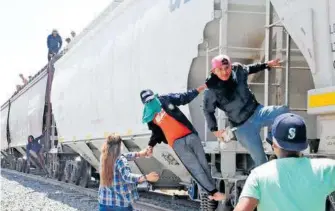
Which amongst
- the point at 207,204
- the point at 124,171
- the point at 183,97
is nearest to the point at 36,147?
the point at 207,204

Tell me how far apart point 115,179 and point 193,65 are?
2.31 m

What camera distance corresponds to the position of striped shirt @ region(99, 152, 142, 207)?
4836 mm

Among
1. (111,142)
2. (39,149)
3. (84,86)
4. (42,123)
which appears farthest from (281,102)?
(39,149)

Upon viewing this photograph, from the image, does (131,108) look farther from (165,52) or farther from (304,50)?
(304,50)

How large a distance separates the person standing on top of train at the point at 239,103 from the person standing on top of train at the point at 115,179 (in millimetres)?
937

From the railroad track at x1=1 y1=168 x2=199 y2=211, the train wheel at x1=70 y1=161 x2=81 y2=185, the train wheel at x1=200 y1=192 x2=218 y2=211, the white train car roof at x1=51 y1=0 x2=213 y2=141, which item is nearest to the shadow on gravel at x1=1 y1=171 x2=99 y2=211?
the railroad track at x1=1 y1=168 x2=199 y2=211

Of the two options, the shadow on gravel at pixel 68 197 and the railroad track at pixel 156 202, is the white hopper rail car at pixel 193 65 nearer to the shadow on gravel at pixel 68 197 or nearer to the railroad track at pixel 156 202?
the railroad track at pixel 156 202

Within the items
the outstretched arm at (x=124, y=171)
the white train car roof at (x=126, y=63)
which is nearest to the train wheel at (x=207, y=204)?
the white train car roof at (x=126, y=63)

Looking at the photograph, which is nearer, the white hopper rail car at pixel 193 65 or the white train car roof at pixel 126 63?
the white hopper rail car at pixel 193 65

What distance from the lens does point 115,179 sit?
193 inches

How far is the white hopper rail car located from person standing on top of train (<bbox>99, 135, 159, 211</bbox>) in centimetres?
127

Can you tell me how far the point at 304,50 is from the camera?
180 inches

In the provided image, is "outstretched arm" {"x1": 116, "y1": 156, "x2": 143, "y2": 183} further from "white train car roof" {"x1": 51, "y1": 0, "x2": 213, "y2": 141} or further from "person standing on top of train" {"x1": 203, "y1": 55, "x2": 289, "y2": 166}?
"white train car roof" {"x1": 51, "y1": 0, "x2": 213, "y2": 141}

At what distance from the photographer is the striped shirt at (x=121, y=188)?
4836 millimetres
